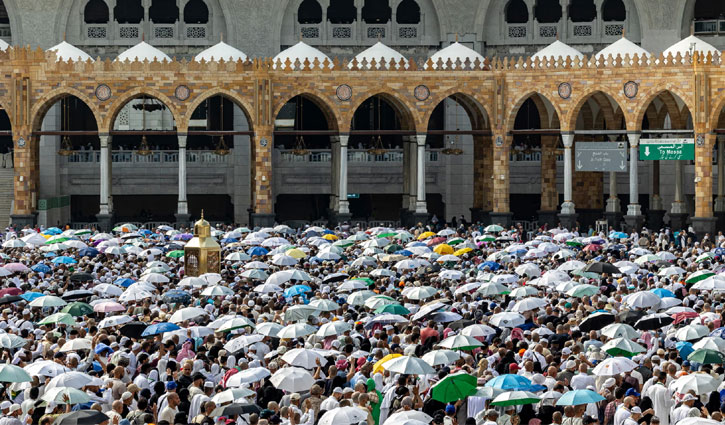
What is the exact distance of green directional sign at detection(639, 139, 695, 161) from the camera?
4612 centimetres

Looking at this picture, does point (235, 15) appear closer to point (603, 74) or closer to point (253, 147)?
point (253, 147)

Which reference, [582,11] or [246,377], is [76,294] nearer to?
[246,377]

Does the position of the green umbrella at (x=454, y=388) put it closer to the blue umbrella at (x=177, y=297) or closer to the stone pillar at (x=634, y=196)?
the blue umbrella at (x=177, y=297)

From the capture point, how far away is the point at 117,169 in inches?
2163

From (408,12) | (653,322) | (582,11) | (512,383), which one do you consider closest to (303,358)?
(512,383)

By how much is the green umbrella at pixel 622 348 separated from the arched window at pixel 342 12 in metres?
39.7

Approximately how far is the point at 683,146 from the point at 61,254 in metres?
24.1

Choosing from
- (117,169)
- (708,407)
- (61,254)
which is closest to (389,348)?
(708,407)

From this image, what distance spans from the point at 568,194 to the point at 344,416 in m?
35.8

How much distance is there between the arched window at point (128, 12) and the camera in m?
56.4

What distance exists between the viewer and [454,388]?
16500 millimetres

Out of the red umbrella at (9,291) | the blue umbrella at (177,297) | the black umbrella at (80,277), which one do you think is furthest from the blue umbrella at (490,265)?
the red umbrella at (9,291)

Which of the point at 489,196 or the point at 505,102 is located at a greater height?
the point at 505,102

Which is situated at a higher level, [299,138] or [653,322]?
[299,138]
